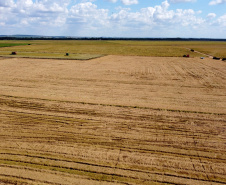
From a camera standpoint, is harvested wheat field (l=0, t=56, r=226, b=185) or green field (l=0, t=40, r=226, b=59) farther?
green field (l=0, t=40, r=226, b=59)

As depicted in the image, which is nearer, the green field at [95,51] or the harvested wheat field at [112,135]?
the harvested wheat field at [112,135]

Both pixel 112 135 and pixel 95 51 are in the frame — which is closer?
pixel 112 135

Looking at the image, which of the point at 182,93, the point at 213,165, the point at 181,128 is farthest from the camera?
the point at 182,93

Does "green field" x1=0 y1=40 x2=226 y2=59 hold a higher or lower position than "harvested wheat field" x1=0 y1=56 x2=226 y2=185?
higher

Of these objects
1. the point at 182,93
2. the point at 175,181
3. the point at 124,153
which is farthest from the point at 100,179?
the point at 182,93

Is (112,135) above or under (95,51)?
under

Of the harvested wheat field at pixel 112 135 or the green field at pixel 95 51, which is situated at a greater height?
the green field at pixel 95 51

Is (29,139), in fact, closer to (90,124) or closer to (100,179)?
(90,124)

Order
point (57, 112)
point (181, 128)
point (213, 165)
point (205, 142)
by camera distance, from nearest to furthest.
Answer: point (213, 165) < point (205, 142) < point (181, 128) < point (57, 112)
